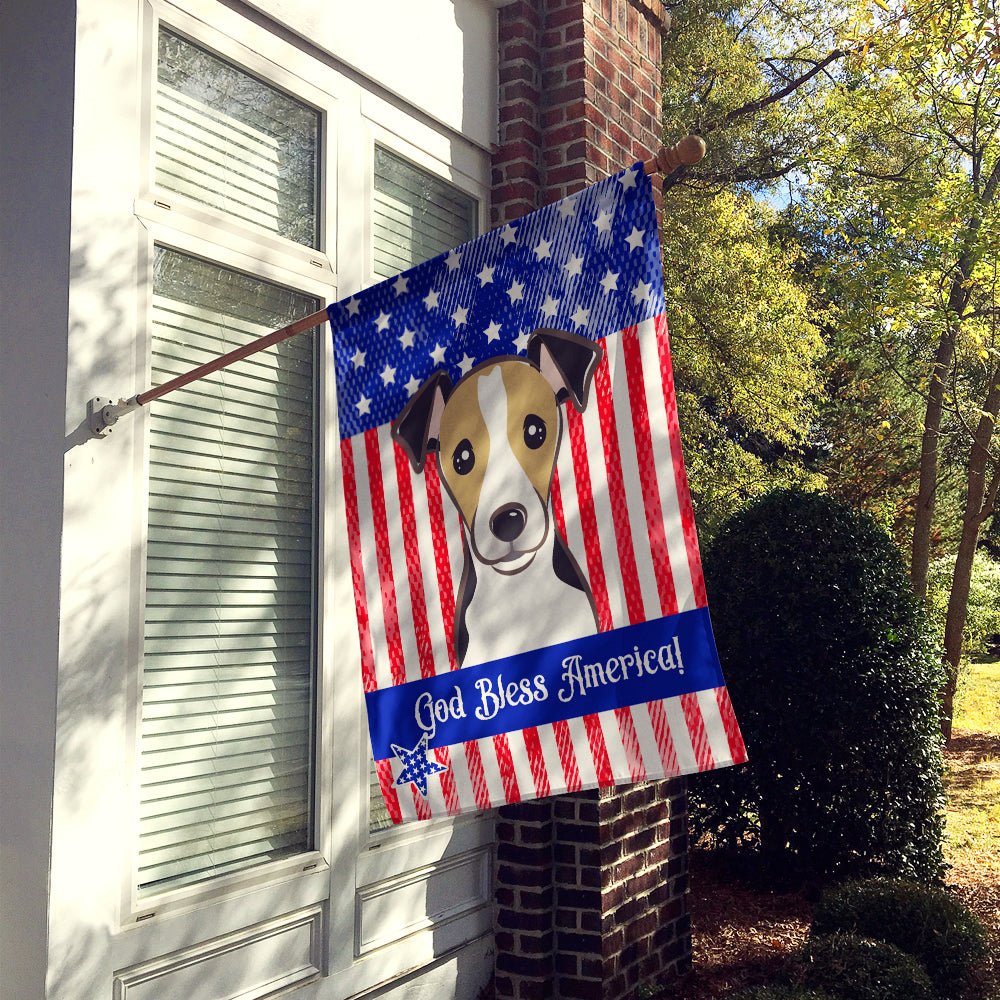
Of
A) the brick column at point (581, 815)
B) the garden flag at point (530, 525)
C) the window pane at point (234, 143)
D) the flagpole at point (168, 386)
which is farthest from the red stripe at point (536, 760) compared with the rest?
the window pane at point (234, 143)

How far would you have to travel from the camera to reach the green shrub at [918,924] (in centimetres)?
445

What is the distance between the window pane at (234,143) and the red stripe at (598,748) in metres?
2.16

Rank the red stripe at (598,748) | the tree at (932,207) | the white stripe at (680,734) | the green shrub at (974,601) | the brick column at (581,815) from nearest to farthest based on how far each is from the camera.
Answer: the white stripe at (680,734) < the red stripe at (598,748) < the brick column at (581,815) < the tree at (932,207) < the green shrub at (974,601)

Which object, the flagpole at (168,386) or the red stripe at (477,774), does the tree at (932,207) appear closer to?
the flagpole at (168,386)

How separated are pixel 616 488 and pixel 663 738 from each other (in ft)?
1.99

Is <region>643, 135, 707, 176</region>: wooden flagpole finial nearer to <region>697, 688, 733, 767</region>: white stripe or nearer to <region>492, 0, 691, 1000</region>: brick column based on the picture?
<region>697, 688, 733, 767</region>: white stripe

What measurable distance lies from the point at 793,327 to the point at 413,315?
34.2 feet

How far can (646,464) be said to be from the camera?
7.93 ft

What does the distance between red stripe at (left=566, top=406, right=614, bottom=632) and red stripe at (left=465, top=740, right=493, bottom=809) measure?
451 mm

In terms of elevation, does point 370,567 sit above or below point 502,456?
below

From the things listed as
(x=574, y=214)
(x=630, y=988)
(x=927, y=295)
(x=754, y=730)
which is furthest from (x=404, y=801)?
(x=927, y=295)

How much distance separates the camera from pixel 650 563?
2396mm

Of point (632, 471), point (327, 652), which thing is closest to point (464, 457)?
point (632, 471)

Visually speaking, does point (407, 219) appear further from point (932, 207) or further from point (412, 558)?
point (932, 207)
